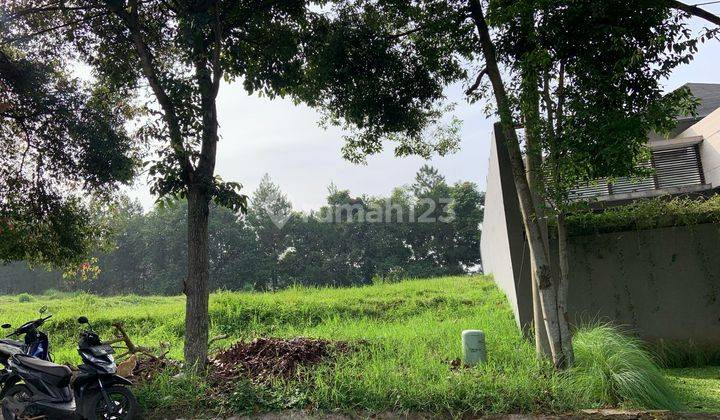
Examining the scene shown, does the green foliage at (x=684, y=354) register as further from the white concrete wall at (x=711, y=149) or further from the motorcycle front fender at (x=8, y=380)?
the motorcycle front fender at (x=8, y=380)

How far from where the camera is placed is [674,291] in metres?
6.36

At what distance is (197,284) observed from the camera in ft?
18.7

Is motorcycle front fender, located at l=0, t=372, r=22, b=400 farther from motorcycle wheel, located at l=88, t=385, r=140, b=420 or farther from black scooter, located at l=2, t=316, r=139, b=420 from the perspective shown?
motorcycle wheel, located at l=88, t=385, r=140, b=420

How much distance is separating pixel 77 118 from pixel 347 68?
3.95 metres

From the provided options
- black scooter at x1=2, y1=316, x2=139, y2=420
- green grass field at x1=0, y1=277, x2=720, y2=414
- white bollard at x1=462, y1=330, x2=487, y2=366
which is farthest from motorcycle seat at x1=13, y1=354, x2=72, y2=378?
white bollard at x1=462, y1=330, x2=487, y2=366

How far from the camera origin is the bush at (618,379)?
4301mm

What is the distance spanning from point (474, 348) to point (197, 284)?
10.5ft

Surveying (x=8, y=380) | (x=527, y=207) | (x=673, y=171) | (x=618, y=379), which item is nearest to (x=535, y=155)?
(x=527, y=207)

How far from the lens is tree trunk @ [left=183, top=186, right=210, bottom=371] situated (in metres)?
5.56

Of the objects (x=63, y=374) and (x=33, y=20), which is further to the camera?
(x=33, y=20)

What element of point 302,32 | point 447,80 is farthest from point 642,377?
point 302,32

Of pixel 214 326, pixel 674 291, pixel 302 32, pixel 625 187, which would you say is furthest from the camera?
pixel 625 187

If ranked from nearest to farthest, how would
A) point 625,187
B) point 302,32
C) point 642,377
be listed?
point 642,377, point 302,32, point 625,187

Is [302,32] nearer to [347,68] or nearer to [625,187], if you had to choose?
[347,68]
